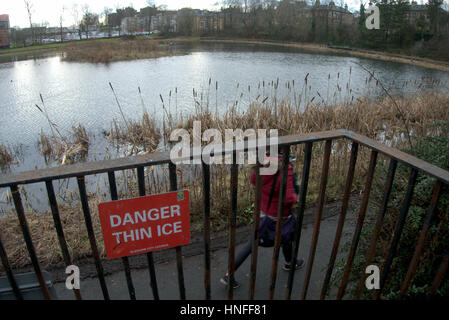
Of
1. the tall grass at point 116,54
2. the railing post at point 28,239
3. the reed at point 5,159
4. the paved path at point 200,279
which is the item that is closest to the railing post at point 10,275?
the railing post at point 28,239

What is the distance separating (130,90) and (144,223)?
15040 millimetres

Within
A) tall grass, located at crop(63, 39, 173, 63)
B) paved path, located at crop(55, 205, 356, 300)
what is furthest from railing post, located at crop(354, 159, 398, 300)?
tall grass, located at crop(63, 39, 173, 63)

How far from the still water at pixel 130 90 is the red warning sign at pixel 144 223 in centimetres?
657

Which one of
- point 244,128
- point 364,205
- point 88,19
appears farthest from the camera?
point 88,19

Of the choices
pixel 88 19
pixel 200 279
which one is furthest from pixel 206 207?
pixel 88 19

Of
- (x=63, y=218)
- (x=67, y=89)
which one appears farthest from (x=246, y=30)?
(x=63, y=218)

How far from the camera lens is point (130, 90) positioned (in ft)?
52.1

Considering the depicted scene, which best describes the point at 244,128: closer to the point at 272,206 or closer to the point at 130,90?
the point at 272,206

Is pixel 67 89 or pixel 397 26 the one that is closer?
pixel 67 89

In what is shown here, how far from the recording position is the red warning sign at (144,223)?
1635 mm

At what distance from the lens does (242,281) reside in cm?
306
